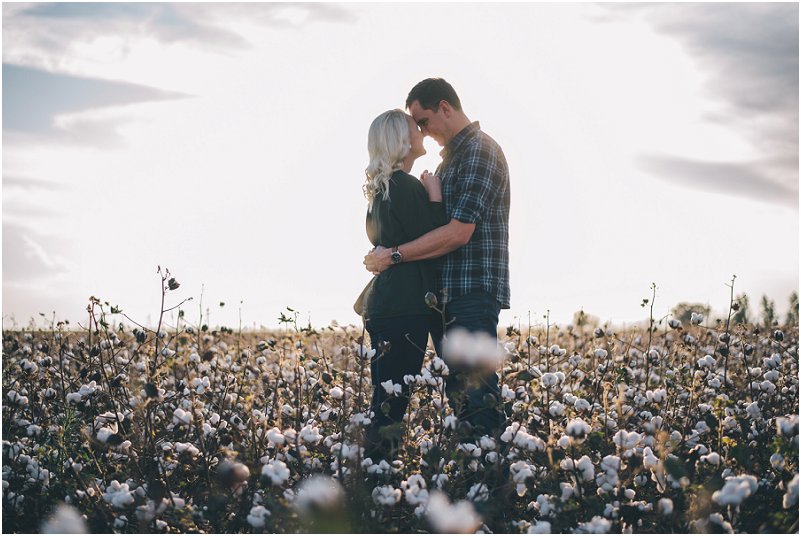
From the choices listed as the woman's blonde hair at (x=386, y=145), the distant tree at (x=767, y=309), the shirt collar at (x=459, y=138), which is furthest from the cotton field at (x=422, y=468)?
the distant tree at (x=767, y=309)

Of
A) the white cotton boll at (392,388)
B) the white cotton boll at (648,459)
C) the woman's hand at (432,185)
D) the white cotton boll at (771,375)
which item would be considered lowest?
the white cotton boll at (648,459)

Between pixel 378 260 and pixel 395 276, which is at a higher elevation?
pixel 378 260

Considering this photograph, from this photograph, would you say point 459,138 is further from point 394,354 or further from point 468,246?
point 394,354

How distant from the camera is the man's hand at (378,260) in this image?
4.77 metres

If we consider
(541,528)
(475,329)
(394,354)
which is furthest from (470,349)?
(541,528)

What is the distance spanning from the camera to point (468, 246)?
498cm

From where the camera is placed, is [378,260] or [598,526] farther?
[378,260]

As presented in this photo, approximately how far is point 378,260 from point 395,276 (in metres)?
0.18

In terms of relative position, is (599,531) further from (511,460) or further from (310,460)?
(310,460)

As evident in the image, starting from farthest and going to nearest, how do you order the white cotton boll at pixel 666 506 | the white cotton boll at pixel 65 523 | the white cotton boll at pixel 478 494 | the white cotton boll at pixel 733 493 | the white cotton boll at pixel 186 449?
1. the white cotton boll at pixel 186 449
2. the white cotton boll at pixel 478 494
3. the white cotton boll at pixel 65 523
4. the white cotton boll at pixel 666 506
5. the white cotton boll at pixel 733 493

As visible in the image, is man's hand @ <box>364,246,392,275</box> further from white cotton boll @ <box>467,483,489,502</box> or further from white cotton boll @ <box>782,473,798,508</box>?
white cotton boll @ <box>782,473,798,508</box>

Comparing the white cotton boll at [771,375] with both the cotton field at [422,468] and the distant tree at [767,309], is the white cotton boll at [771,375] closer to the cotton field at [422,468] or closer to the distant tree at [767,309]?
the cotton field at [422,468]

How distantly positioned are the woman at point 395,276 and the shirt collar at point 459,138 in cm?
57

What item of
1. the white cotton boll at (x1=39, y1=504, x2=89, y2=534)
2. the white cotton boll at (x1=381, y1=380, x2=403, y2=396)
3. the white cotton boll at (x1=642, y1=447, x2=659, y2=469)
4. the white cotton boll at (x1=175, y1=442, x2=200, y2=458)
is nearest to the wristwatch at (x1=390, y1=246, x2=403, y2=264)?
the white cotton boll at (x1=381, y1=380, x2=403, y2=396)
